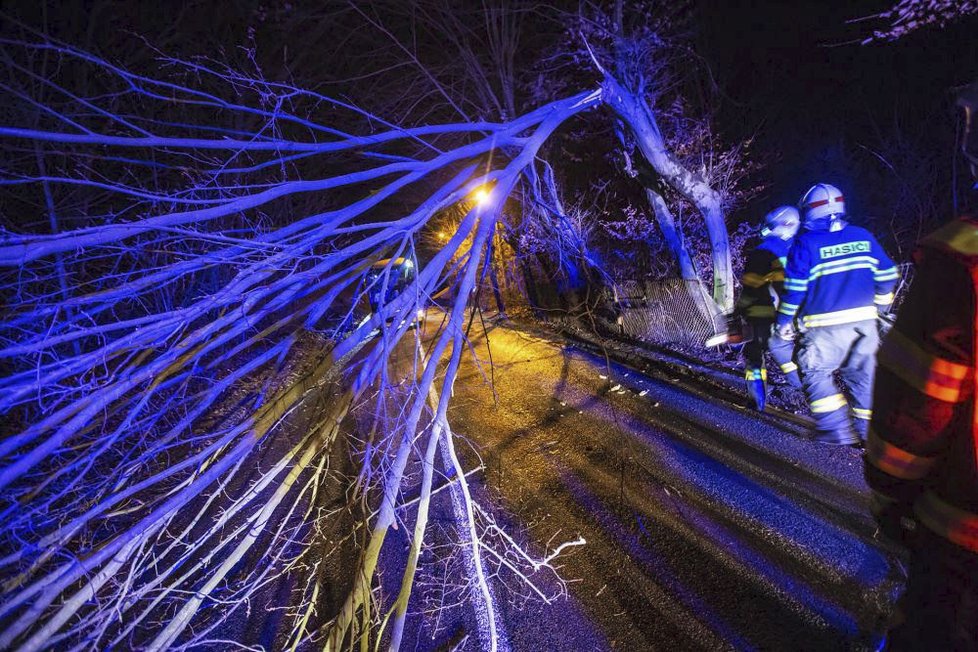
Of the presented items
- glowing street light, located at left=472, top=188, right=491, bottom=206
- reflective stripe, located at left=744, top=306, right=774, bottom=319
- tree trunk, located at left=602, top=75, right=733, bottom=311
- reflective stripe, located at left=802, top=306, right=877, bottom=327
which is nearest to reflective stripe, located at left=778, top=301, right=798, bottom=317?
reflective stripe, located at left=802, top=306, right=877, bottom=327

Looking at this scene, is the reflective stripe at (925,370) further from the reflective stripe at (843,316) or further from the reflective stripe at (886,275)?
the reflective stripe at (886,275)

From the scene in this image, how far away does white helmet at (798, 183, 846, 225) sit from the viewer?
3569 mm

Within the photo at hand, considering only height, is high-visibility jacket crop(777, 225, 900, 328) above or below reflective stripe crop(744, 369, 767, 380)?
above

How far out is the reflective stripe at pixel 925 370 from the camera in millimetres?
1286

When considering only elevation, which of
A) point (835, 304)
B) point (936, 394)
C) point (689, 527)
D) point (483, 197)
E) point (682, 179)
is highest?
point (483, 197)

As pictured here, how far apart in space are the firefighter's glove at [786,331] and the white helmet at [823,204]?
3.17ft

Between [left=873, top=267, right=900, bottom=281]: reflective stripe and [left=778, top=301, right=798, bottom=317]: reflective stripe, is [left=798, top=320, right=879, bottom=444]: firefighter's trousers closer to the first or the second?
[left=778, top=301, right=798, bottom=317]: reflective stripe

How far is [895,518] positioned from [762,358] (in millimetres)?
3383

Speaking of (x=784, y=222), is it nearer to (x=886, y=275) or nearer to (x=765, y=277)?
(x=765, y=277)

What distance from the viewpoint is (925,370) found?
1335 mm

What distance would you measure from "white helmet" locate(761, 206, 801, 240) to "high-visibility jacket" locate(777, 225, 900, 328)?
0.83m

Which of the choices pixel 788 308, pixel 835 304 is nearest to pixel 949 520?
pixel 835 304

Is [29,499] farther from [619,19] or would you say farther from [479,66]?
[479,66]

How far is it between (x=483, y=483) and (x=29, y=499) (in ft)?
10.8
